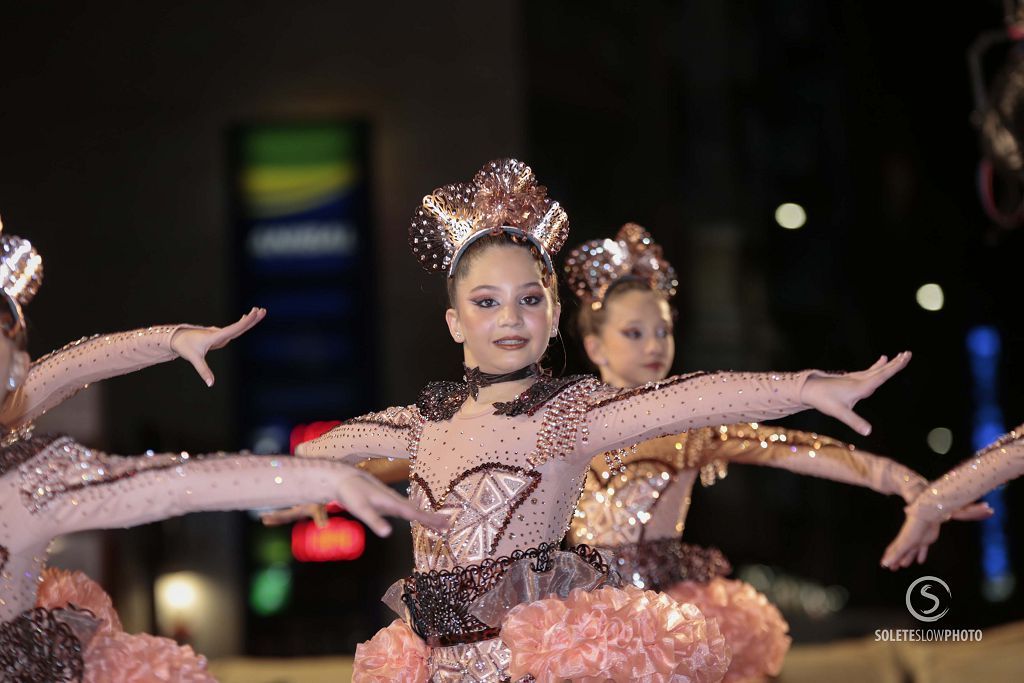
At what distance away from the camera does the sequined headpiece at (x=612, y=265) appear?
127 inches

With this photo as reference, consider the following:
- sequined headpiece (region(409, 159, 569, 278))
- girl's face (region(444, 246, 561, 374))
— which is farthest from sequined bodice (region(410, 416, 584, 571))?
sequined headpiece (region(409, 159, 569, 278))

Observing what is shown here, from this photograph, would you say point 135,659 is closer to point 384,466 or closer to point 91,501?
point 91,501

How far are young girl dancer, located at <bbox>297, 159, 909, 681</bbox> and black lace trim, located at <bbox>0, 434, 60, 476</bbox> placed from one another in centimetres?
66

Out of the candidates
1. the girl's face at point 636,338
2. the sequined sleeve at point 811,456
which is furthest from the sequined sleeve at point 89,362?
the sequined sleeve at point 811,456

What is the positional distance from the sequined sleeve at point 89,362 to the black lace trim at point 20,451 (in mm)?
490

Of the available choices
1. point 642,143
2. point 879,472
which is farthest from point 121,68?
point 879,472

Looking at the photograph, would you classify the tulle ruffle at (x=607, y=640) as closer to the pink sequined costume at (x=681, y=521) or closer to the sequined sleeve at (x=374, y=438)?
the sequined sleeve at (x=374, y=438)

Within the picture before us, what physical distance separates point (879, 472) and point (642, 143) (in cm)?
283

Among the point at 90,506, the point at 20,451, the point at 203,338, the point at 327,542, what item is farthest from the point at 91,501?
the point at 327,542

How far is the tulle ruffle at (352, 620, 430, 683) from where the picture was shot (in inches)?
89.3

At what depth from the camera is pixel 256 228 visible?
524cm

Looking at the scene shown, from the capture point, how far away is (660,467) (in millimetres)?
3031

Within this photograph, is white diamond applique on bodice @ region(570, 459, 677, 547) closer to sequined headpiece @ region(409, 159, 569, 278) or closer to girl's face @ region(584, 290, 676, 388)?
girl's face @ region(584, 290, 676, 388)

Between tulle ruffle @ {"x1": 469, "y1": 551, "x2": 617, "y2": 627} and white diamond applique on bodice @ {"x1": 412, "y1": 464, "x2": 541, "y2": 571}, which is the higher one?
white diamond applique on bodice @ {"x1": 412, "y1": 464, "x2": 541, "y2": 571}
